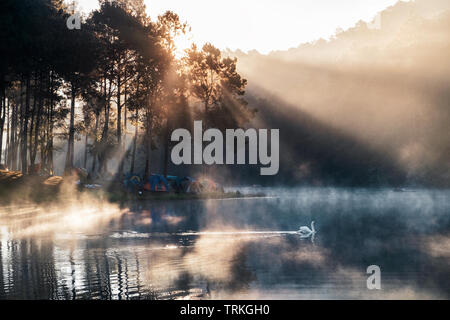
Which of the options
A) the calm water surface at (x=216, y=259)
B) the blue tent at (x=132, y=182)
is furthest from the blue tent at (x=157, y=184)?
the calm water surface at (x=216, y=259)

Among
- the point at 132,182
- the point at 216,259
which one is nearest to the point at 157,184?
the point at 132,182

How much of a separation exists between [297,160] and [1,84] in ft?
363

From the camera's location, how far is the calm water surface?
12016mm

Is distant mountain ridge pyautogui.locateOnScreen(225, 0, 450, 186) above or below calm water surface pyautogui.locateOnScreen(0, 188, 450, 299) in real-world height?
above

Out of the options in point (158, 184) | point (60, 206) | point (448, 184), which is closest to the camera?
point (60, 206)

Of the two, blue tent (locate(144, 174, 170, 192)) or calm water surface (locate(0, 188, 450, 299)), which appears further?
blue tent (locate(144, 174, 170, 192))

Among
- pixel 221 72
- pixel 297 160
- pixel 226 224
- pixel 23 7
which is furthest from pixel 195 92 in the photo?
pixel 297 160

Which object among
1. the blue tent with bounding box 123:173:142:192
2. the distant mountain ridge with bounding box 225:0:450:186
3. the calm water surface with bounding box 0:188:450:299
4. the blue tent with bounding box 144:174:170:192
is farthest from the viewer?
the distant mountain ridge with bounding box 225:0:450:186

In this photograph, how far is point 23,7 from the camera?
45844 millimetres

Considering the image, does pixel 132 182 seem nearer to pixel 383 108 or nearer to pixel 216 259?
pixel 216 259

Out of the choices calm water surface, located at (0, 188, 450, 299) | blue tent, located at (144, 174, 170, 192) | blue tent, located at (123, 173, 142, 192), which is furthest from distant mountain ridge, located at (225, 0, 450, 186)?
calm water surface, located at (0, 188, 450, 299)

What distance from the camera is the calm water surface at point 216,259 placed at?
12016 millimetres

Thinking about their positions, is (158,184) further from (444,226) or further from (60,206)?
(444,226)

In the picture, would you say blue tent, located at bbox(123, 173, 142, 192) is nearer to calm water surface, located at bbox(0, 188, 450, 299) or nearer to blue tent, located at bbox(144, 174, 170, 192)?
blue tent, located at bbox(144, 174, 170, 192)
